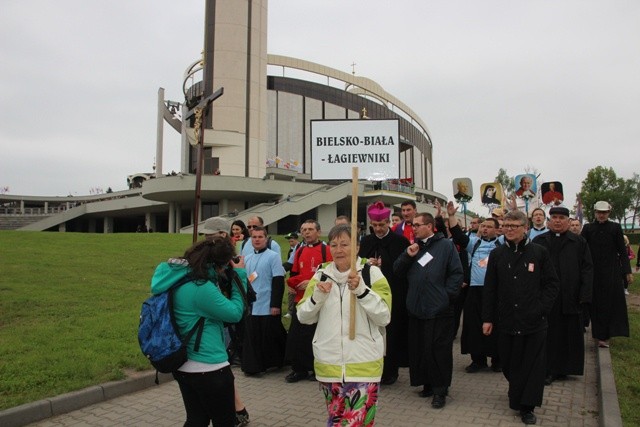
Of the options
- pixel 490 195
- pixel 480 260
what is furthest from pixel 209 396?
pixel 490 195

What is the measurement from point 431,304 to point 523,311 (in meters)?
0.91

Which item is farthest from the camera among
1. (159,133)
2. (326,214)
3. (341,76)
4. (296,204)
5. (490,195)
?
(341,76)

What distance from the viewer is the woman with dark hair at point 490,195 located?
47.9 ft

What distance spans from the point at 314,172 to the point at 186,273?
4549 millimetres

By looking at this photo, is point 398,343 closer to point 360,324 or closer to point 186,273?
point 360,324

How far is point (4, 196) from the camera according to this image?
221 ft

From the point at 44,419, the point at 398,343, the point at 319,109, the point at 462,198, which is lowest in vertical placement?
the point at 44,419

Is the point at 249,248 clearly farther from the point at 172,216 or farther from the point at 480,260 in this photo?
the point at 172,216

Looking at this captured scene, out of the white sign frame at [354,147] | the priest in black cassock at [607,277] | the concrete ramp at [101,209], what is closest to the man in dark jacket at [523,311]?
the white sign frame at [354,147]

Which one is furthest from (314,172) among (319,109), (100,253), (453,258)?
(319,109)

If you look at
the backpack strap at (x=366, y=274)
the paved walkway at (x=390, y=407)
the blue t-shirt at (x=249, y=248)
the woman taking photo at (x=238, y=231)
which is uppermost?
the woman taking photo at (x=238, y=231)

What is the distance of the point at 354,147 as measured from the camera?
24.4 ft

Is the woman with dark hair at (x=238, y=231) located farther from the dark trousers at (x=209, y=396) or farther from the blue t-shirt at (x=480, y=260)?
the dark trousers at (x=209, y=396)

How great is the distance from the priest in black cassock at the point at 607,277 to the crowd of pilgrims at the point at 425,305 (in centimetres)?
1
